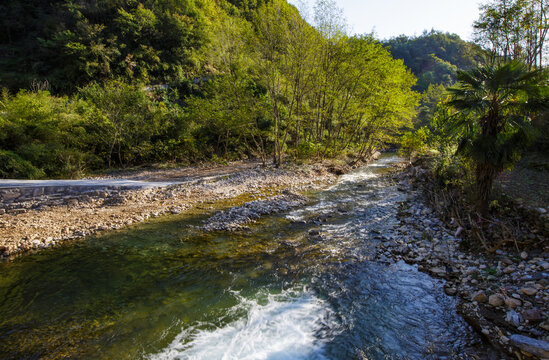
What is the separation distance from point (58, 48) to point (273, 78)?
1015 inches

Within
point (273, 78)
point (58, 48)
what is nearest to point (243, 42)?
point (273, 78)

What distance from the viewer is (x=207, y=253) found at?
644 centimetres

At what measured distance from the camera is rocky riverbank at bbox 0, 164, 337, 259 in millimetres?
7209

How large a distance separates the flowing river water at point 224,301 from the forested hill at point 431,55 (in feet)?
257

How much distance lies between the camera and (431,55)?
7281cm

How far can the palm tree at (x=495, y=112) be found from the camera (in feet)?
16.3

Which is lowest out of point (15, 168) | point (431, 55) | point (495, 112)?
point (15, 168)

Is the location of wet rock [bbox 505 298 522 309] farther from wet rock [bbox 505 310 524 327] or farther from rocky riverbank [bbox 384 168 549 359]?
wet rock [bbox 505 310 524 327]

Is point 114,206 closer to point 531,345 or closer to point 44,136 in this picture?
point 44,136

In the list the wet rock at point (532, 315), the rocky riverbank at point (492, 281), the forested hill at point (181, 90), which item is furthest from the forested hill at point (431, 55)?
the wet rock at point (532, 315)

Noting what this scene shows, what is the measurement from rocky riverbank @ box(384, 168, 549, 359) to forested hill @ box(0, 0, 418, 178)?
1129cm

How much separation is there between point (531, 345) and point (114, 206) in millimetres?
11908

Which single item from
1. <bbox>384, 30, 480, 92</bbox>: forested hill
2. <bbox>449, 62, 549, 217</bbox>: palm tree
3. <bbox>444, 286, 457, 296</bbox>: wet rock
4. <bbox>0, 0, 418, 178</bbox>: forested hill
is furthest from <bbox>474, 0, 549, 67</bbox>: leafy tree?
<bbox>384, 30, 480, 92</bbox>: forested hill

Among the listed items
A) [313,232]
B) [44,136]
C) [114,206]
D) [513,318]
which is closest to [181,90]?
[44,136]
